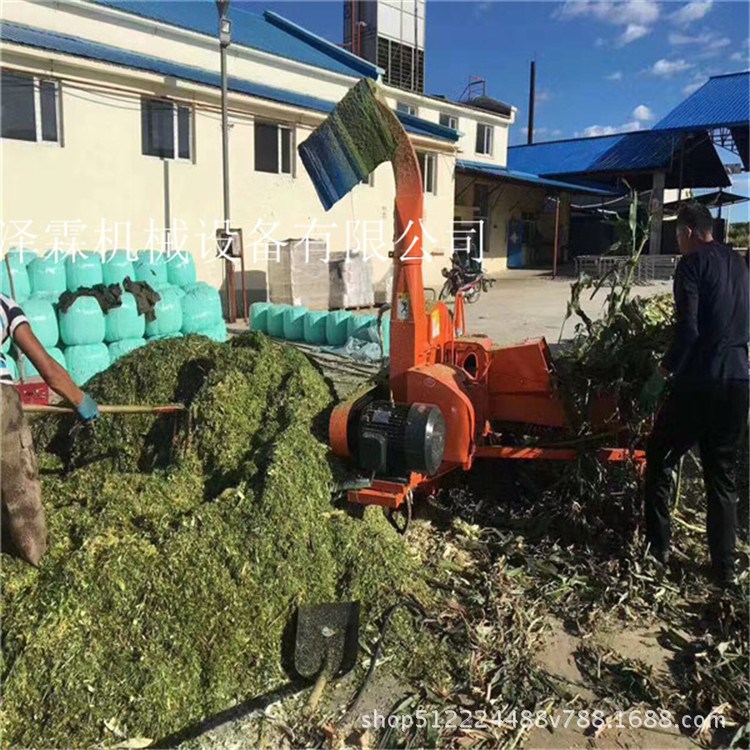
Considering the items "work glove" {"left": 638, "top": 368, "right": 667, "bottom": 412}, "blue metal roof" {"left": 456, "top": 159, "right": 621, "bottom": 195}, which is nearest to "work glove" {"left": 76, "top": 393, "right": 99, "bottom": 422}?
"work glove" {"left": 638, "top": 368, "right": 667, "bottom": 412}

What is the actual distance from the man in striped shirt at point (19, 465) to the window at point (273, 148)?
11691 millimetres

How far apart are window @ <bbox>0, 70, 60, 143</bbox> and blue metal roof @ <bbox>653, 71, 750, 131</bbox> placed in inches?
715

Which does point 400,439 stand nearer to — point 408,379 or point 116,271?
point 408,379

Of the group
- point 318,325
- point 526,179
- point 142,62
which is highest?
point 142,62

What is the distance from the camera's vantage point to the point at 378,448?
3.23 meters

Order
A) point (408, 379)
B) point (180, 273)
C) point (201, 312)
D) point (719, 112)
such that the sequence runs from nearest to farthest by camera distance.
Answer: point (408, 379) < point (201, 312) < point (180, 273) < point (719, 112)

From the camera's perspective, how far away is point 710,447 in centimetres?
328

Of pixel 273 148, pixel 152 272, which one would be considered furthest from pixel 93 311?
pixel 273 148

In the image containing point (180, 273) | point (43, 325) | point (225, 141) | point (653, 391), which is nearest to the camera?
point (653, 391)

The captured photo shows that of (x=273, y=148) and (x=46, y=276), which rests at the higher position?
(x=273, y=148)

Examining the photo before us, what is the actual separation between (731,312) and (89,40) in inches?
476

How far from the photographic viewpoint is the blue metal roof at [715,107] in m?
20.6

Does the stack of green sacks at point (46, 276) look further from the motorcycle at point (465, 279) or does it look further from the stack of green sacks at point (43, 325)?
the motorcycle at point (465, 279)

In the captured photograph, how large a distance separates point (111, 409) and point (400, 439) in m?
1.38
